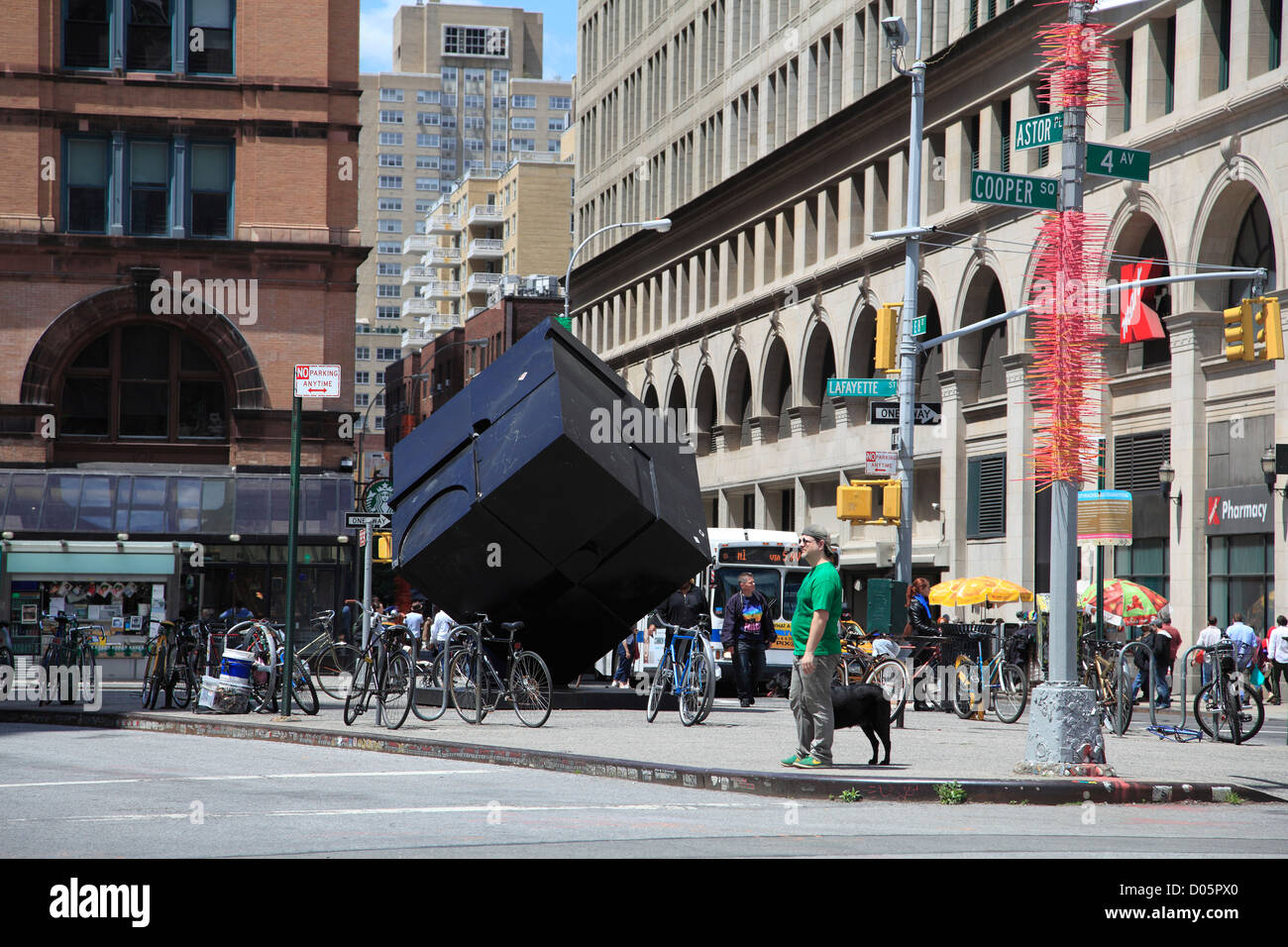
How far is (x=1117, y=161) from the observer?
1370 cm

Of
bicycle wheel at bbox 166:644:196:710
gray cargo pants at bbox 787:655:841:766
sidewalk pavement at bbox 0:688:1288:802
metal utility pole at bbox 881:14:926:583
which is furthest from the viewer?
metal utility pole at bbox 881:14:926:583

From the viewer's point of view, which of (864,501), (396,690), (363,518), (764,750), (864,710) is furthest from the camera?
(864,501)

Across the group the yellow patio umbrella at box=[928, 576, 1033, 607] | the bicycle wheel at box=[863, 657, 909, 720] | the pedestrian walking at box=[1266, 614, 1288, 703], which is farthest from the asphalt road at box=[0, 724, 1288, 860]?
the pedestrian walking at box=[1266, 614, 1288, 703]

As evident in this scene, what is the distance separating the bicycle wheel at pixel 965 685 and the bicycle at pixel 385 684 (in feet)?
24.7

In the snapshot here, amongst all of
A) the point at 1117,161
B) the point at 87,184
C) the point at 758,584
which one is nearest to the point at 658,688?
the point at 1117,161

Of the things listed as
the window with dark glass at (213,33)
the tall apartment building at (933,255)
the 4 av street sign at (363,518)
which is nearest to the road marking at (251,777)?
the tall apartment building at (933,255)

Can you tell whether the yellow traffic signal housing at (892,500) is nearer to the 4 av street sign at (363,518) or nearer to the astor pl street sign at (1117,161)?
the 4 av street sign at (363,518)

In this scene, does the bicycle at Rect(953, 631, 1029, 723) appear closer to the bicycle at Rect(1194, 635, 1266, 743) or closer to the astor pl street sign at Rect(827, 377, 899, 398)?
the bicycle at Rect(1194, 635, 1266, 743)

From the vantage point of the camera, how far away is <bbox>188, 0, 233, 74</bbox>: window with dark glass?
38250 millimetres

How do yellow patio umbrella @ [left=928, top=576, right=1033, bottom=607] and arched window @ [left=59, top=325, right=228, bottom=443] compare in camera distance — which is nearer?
yellow patio umbrella @ [left=928, top=576, right=1033, bottom=607]

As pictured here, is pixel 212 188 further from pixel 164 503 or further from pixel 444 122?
pixel 444 122

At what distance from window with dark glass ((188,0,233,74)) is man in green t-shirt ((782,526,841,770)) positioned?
2888 cm

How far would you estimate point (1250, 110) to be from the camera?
107ft

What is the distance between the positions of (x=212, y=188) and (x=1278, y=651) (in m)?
24.9
